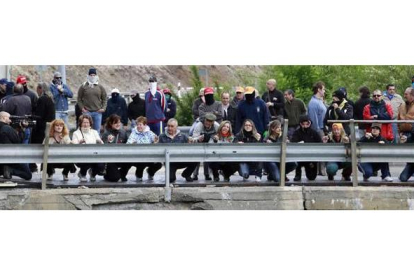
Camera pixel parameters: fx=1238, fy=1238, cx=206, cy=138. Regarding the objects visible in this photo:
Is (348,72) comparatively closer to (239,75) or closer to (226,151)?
(239,75)

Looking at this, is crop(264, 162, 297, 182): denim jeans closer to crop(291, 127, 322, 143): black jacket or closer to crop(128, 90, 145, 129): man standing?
crop(291, 127, 322, 143): black jacket

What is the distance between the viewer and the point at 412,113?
19.8 metres

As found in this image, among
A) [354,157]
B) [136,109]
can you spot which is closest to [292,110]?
[136,109]

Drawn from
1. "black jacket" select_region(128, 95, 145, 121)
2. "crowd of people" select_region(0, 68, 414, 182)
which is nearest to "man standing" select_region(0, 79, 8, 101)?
"crowd of people" select_region(0, 68, 414, 182)

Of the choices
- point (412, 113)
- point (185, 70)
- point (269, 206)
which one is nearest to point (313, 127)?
point (412, 113)

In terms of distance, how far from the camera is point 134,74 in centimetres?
4744

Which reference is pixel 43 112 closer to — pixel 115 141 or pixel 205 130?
pixel 115 141

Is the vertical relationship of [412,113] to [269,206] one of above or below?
Result: above

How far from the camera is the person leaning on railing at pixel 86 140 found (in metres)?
18.8

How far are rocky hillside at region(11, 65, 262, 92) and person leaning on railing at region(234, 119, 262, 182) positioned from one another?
855 inches

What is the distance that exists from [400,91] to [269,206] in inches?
604

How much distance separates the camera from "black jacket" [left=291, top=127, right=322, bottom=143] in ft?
62.0

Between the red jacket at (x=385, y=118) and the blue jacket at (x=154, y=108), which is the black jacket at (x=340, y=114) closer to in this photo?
the red jacket at (x=385, y=118)

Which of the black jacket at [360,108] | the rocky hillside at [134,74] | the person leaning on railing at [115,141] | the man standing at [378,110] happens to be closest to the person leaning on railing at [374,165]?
the man standing at [378,110]
